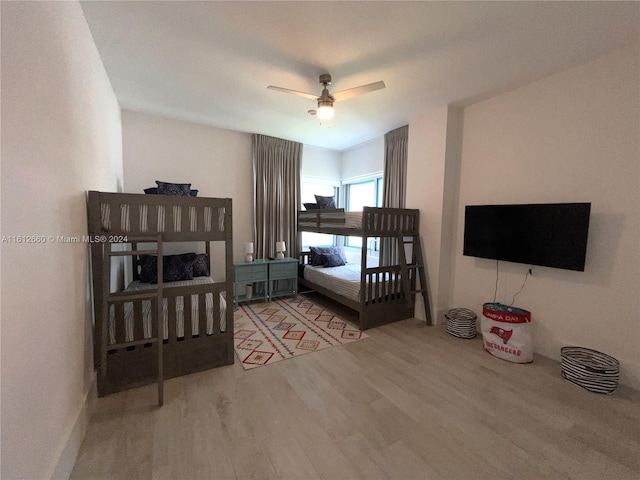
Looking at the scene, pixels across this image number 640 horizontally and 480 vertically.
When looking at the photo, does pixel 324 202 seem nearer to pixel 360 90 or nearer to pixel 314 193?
pixel 314 193

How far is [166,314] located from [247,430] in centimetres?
A: 116

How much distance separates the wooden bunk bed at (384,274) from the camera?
315cm

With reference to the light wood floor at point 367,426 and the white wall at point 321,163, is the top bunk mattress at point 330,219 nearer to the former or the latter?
the white wall at point 321,163

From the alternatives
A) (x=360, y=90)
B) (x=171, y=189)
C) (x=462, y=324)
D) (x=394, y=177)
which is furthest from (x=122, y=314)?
(x=394, y=177)

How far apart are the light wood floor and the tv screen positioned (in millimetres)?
1046

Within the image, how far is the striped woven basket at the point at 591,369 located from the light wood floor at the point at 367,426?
80 millimetres

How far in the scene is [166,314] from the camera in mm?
2189

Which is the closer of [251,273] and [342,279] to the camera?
[342,279]

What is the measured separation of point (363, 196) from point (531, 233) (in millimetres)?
2966

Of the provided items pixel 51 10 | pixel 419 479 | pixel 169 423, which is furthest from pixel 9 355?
pixel 419 479

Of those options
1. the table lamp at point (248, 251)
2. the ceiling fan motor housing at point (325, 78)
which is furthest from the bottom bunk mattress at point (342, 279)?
the ceiling fan motor housing at point (325, 78)

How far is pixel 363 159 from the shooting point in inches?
189

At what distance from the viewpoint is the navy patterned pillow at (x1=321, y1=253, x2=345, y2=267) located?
4402mm

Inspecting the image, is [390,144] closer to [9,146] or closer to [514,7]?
[514,7]
